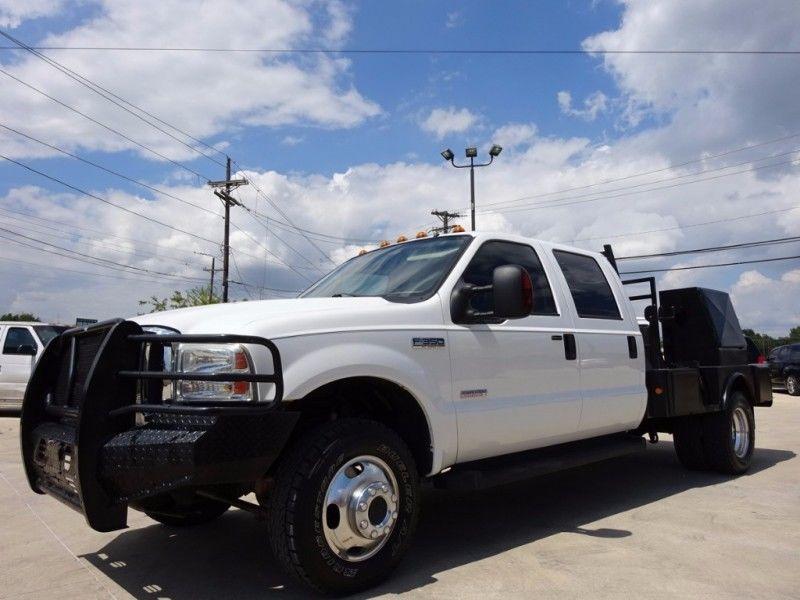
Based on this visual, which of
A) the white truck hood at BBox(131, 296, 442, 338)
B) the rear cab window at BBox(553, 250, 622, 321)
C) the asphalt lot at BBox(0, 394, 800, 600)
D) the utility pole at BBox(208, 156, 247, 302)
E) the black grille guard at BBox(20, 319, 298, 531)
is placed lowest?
the asphalt lot at BBox(0, 394, 800, 600)

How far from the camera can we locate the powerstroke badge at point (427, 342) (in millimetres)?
3754

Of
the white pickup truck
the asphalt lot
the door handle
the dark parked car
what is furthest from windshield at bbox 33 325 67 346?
the dark parked car

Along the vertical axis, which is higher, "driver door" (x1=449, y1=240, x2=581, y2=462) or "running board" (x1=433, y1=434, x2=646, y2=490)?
"driver door" (x1=449, y1=240, x2=581, y2=462)

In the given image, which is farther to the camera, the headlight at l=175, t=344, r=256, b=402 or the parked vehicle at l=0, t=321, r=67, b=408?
the parked vehicle at l=0, t=321, r=67, b=408

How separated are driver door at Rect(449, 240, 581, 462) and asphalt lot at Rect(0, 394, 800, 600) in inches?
26.0

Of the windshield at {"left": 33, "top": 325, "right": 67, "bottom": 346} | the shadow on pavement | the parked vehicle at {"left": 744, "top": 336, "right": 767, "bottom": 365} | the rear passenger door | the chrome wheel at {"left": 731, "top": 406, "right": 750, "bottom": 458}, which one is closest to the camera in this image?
the shadow on pavement

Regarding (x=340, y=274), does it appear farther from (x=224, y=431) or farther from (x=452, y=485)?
(x=224, y=431)

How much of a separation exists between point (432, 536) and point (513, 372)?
1.27 m

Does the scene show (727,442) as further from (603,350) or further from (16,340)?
(16,340)

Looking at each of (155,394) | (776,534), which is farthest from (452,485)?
(776,534)

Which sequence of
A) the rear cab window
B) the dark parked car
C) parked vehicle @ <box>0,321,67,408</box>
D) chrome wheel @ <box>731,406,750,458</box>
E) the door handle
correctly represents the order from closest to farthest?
the door handle, the rear cab window, chrome wheel @ <box>731,406,750,458</box>, parked vehicle @ <box>0,321,67,408</box>, the dark parked car

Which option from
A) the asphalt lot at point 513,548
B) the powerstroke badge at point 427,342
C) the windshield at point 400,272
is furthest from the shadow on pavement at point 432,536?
the windshield at point 400,272

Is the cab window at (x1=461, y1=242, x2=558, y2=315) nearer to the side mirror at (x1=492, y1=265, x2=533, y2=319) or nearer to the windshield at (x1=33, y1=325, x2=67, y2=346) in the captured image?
the side mirror at (x1=492, y1=265, x2=533, y2=319)

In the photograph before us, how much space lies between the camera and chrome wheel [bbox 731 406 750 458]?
6656 mm
